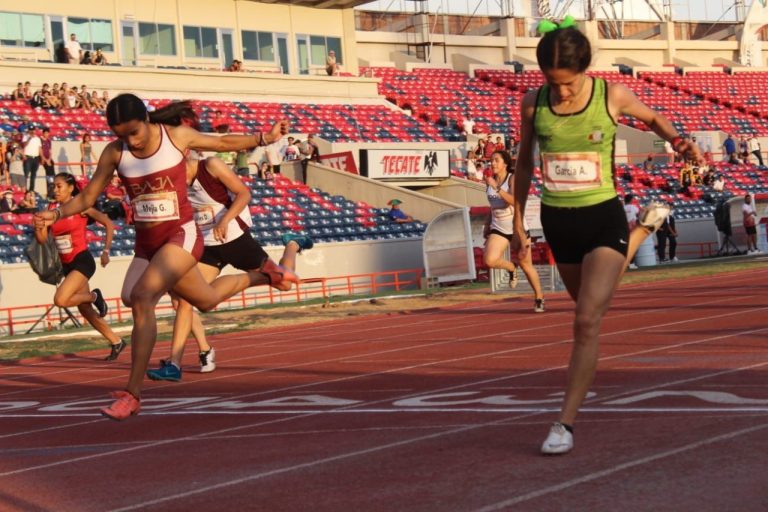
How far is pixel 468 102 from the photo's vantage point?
53.2 metres

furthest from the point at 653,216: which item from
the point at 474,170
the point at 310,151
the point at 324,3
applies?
the point at 324,3

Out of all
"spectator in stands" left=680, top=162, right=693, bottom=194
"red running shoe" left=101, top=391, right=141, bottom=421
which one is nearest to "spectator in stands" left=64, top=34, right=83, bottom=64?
"spectator in stands" left=680, top=162, right=693, bottom=194

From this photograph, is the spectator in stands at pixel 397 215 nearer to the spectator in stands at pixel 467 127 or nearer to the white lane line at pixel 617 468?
the spectator in stands at pixel 467 127

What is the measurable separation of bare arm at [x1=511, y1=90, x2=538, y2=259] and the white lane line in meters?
1.58

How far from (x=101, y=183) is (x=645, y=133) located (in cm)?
4574

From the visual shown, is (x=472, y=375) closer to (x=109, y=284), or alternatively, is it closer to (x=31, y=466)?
(x=31, y=466)

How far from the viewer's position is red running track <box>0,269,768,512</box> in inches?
219

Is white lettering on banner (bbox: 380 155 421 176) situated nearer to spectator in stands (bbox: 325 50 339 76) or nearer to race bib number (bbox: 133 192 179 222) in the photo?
spectator in stands (bbox: 325 50 339 76)

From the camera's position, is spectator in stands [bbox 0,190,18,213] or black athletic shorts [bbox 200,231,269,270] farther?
spectator in stands [bbox 0,190,18,213]

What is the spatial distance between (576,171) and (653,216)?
485 millimetres

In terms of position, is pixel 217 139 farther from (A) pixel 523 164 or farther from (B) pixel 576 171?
(B) pixel 576 171

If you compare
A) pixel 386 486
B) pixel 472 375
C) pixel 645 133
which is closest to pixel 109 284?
pixel 472 375

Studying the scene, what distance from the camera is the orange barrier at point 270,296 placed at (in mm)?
26461

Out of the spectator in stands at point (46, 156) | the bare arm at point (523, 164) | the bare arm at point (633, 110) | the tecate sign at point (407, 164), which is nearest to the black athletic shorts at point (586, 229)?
the bare arm at point (523, 164)
